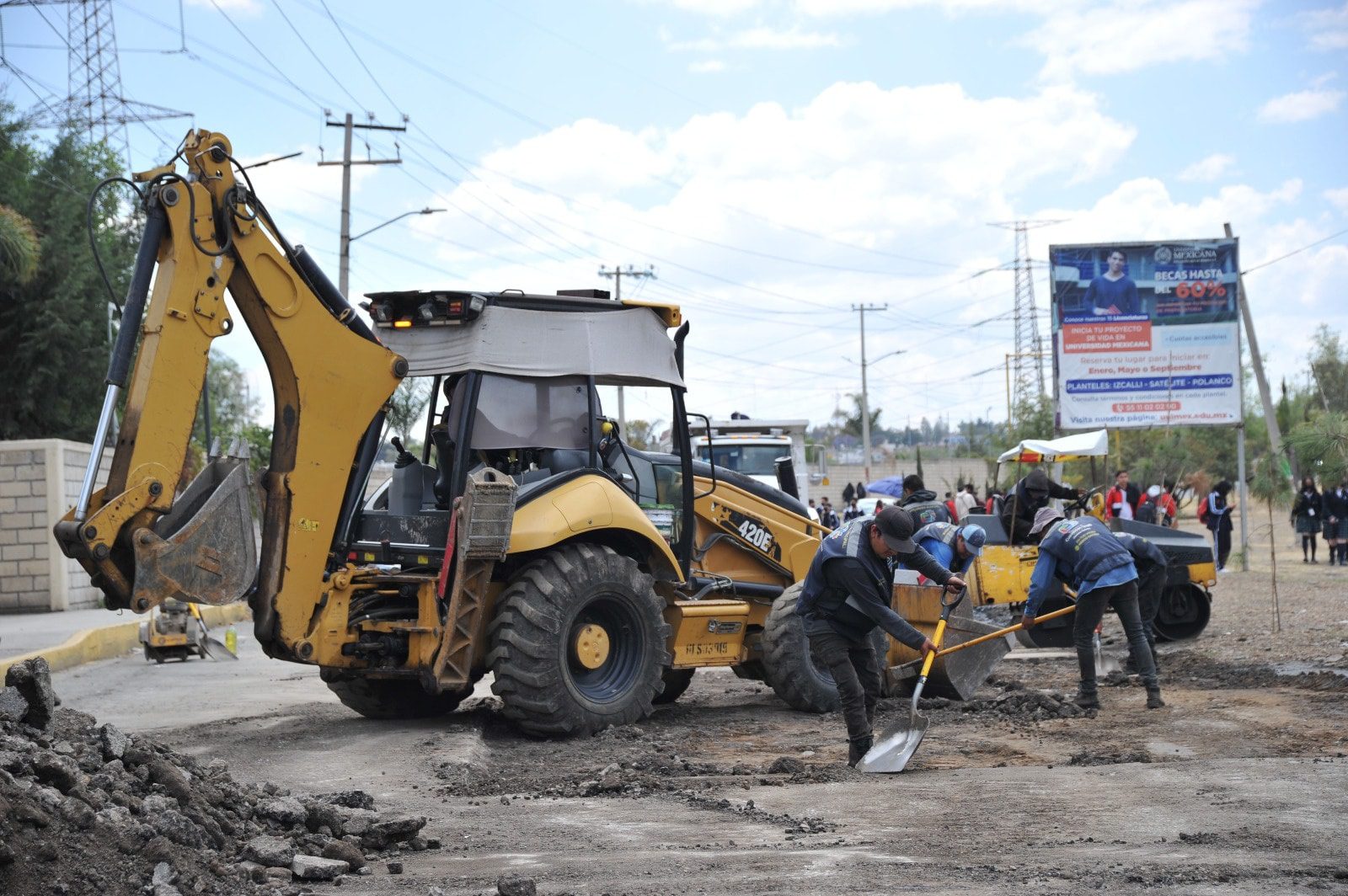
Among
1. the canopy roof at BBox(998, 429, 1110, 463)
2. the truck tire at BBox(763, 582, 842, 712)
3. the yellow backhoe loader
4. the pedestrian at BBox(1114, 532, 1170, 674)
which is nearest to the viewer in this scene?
the yellow backhoe loader

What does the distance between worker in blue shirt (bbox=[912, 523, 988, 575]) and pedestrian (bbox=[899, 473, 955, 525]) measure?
0.19 metres

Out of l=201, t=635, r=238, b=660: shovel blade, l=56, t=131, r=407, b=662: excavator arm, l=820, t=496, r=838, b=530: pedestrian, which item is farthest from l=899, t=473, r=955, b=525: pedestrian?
l=820, t=496, r=838, b=530: pedestrian

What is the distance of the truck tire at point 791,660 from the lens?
1088 centimetres

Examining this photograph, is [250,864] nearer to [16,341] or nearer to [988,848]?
[988,848]

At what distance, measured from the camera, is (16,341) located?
2912 centimetres

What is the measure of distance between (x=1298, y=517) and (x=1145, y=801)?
22824mm

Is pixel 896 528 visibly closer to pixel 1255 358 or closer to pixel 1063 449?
pixel 1063 449

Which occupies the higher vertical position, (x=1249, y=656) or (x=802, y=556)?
(x=802, y=556)

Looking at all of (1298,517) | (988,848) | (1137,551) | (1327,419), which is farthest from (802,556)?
(1298,517)

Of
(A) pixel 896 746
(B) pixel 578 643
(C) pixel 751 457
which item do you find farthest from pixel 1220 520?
(A) pixel 896 746

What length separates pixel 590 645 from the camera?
970cm

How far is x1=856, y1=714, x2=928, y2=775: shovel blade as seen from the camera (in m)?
8.29

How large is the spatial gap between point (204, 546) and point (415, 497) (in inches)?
83.4

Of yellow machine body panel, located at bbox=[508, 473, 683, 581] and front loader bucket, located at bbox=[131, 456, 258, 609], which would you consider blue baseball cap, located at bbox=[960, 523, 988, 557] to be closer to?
yellow machine body panel, located at bbox=[508, 473, 683, 581]
